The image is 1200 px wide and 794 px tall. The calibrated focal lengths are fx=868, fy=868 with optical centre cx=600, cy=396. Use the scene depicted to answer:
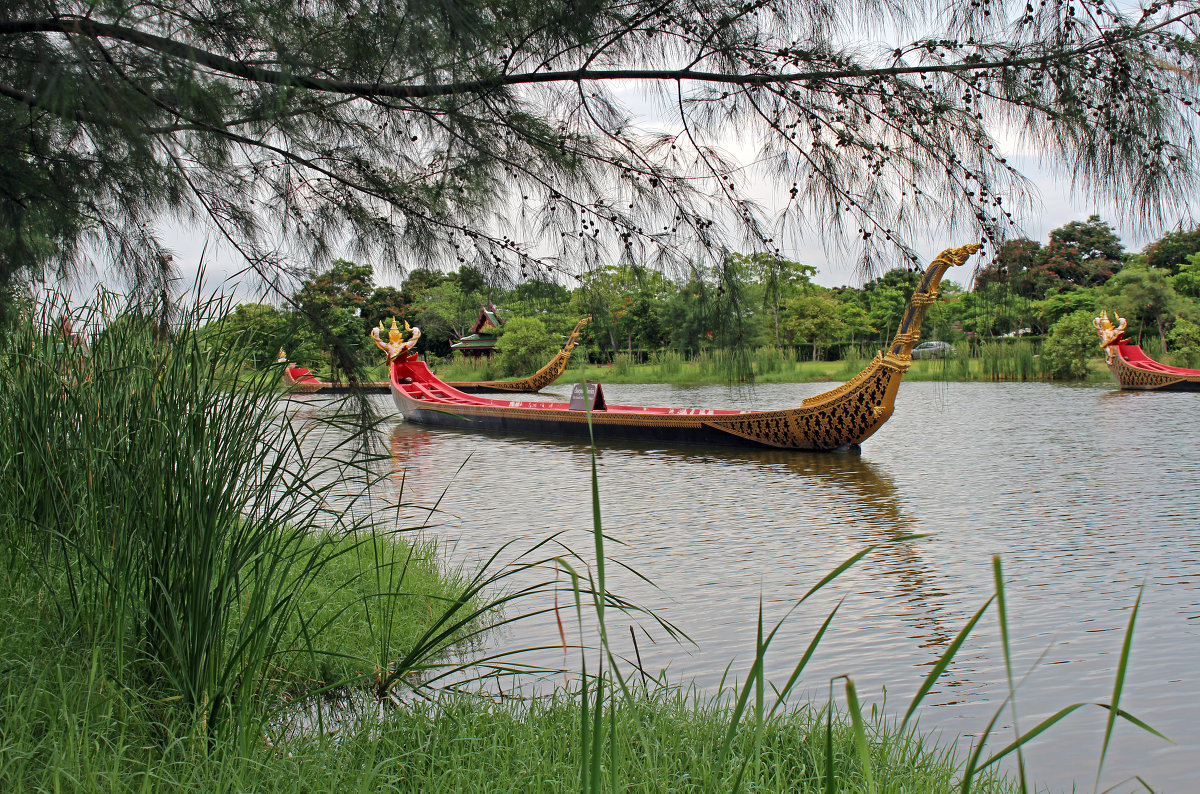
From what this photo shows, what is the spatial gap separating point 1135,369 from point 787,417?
32.5ft

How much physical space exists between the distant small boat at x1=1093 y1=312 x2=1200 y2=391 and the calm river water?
214 inches

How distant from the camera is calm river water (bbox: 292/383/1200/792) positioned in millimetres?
2918

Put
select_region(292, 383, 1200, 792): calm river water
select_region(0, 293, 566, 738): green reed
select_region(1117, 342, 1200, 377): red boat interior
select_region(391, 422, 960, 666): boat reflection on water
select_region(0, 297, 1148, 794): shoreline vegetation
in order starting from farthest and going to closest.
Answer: select_region(1117, 342, 1200, 377): red boat interior
select_region(391, 422, 960, 666): boat reflection on water
select_region(292, 383, 1200, 792): calm river water
select_region(0, 293, 566, 738): green reed
select_region(0, 297, 1148, 794): shoreline vegetation

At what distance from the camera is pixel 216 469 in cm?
193

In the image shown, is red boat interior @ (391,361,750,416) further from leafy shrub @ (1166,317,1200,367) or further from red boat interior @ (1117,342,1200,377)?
leafy shrub @ (1166,317,1200,367)

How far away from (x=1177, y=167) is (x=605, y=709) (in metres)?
1.79

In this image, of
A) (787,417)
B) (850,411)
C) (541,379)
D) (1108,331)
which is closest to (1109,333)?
(1108,331)

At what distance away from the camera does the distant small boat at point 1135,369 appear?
15.3 meters

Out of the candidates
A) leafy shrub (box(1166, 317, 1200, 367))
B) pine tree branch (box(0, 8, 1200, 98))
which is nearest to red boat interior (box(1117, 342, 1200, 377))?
leafy shrub (box(1166, 317, 1200, 367))

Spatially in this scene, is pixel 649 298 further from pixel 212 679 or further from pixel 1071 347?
pixel 1071 347

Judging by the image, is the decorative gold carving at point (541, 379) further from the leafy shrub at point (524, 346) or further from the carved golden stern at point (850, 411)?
the carved golden stern at point (850, 411)

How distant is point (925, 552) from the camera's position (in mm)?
4910

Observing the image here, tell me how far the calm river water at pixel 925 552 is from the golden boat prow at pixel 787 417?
10.1 inches

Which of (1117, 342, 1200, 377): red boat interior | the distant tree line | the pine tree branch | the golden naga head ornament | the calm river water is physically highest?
the pine tree branch
